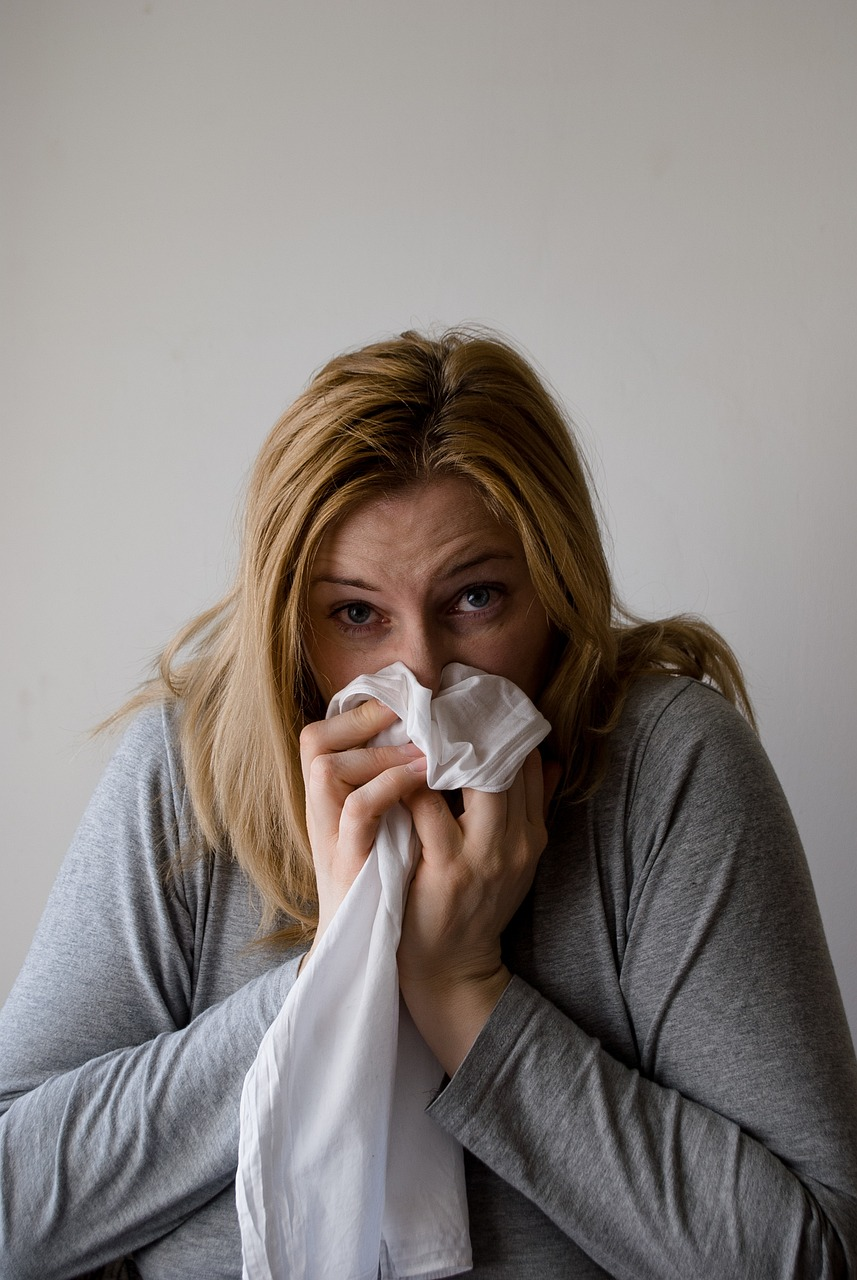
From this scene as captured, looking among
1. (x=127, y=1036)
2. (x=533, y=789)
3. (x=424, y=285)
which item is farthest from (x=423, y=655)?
(x=424, y=285)

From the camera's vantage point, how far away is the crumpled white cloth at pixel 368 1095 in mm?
974

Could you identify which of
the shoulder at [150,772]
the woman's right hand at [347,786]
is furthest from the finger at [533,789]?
the shoulder at [150,772]

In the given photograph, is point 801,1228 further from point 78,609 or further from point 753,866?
point 78,609

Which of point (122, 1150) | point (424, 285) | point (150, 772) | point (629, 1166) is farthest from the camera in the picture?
point (424, 285)

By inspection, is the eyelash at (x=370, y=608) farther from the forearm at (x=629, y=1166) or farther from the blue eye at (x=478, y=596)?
the forearm at (x=629, y=1166)

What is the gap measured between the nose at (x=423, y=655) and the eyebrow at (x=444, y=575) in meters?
0.05

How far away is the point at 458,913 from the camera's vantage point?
3.38 ft

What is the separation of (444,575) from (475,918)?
306 millimetres

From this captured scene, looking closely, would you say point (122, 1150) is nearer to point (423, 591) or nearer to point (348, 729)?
point (348, 729)

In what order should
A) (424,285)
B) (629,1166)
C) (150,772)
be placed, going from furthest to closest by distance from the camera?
1. (424,285)
2. (150,772)
3. (629,1166)

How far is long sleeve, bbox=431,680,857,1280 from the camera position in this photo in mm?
941

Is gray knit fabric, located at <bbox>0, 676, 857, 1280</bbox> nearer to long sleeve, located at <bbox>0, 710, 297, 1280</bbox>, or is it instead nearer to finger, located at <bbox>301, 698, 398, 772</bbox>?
long sleeve, located at <bbox>0, 710, 297, 1280</bbox>

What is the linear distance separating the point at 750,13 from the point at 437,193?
423 mm

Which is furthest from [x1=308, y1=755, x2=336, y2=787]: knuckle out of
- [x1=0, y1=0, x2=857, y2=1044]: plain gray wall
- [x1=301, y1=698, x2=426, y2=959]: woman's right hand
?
[x1=0, y1=0, x2=857, y2=1044]: plain gray wall
